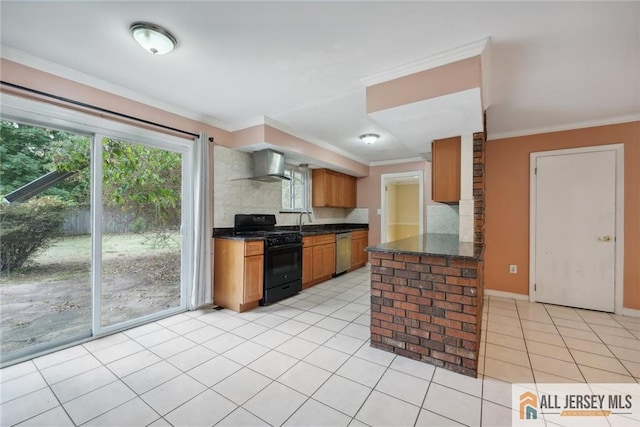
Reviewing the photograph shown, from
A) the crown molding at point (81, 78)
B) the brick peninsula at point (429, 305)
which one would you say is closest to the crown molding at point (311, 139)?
the crown molding at point (81, 78)

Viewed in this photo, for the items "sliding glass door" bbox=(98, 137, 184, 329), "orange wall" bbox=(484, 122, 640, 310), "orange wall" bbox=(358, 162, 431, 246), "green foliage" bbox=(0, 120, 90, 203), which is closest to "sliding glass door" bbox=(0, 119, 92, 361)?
"green foliage" bbox=(0, 120, 90, 203)

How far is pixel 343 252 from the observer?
5152 millimetres

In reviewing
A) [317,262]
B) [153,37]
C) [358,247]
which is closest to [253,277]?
[317,262]

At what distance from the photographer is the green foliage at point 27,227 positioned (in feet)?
6.97

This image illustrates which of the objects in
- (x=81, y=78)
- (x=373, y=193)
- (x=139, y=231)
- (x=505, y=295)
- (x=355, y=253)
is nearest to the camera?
(x=81, y=78)

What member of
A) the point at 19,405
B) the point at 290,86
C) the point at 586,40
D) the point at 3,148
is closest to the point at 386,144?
the point at 290,86

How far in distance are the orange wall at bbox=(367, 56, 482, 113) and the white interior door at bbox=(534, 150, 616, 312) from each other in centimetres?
257

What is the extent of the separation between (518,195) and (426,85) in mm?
2662

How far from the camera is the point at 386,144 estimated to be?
4.53 metres

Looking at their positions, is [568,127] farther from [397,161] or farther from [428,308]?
[428,308]

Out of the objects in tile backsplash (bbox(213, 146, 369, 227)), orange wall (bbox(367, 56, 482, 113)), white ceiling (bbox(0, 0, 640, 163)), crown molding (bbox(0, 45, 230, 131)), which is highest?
white ceiling (bbox(0, 0, 640, 163))

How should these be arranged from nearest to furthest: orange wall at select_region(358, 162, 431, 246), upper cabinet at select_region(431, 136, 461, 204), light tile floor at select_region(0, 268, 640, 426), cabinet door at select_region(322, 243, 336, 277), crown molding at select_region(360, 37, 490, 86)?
light tile floor at select_region(0, 268, 640, 426), crown molding at select_region(360, 37, 490, 86), upper cabinet at select_region(431, 136, 461, 204), cabinet door at select_region(322, 243, 336, 277), orange wall at select_region(358, 162, 431, 246)

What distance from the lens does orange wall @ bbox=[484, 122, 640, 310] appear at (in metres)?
3.16

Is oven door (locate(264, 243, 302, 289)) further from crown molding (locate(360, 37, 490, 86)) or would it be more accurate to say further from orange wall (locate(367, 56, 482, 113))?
crown molding (locate(360, 37, 490, 86))
